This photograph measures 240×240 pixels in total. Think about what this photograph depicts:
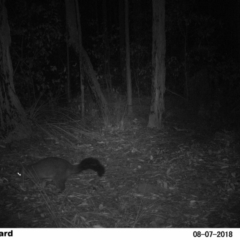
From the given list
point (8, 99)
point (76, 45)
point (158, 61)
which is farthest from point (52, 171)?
point (76, 45)

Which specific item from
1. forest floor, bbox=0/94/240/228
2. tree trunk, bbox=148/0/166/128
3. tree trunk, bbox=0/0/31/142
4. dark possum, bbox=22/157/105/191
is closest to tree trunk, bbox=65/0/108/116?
forest floor, bbox=0/94/240/228

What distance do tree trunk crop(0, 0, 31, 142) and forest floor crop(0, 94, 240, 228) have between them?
0.35 meters

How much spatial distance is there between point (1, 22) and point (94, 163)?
13.6 feet

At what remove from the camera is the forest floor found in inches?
176

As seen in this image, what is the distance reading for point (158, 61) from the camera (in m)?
8.69

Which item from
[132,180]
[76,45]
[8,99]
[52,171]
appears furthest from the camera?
[76,45]

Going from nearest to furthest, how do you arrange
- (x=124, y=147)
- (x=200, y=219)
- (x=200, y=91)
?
(x=200, y=219) < (x=124, y=147) < (x=200, y=91)

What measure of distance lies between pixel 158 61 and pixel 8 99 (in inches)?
164

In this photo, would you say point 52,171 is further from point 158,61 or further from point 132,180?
point 158,61

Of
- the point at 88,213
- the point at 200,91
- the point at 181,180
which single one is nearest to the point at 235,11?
the point at 200,91

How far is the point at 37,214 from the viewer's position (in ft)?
15.0

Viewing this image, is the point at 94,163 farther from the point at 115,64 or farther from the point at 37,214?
the point at 115,64

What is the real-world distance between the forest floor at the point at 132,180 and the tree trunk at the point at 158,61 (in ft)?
1.59

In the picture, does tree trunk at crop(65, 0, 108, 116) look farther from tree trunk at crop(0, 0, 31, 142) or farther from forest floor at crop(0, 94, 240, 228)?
tree trunk at crop(0, 0, 31, 142)
